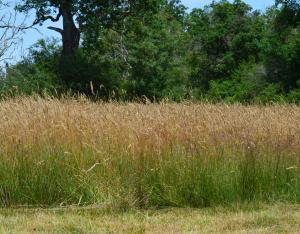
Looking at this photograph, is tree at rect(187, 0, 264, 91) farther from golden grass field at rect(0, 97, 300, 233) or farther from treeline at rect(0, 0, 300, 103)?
golden grass field at rect(0, 97, 300, 233)

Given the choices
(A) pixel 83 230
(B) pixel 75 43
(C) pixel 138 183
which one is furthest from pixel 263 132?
(B) pixel 75 43

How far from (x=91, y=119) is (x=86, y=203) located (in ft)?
5.10

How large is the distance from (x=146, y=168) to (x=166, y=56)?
31462 millimetres

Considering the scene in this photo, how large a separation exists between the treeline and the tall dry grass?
43.8 feet

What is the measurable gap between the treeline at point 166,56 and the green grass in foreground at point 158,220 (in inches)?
583

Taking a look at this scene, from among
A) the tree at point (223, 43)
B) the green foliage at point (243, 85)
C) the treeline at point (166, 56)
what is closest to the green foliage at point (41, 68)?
the treeline at point (166, 56)

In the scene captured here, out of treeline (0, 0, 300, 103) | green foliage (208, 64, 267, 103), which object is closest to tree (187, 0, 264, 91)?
treeline (0, 0, 300, 103)

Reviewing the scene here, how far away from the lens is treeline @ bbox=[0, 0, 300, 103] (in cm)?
2998

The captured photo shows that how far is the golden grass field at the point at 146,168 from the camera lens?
6.85 metres

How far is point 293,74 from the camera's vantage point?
35.7m

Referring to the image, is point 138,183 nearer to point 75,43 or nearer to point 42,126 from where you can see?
point 42,126

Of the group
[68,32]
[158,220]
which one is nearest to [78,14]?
[68,32]

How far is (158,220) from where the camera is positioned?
6199 millimetres

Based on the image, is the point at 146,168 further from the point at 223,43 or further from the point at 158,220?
the point at 223,43
